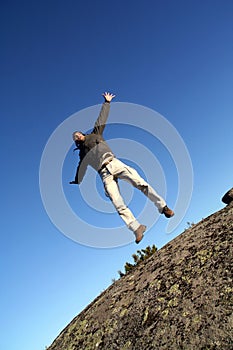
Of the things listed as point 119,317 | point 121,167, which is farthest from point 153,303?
point 121,167

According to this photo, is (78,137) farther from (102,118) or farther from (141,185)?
(141,185)

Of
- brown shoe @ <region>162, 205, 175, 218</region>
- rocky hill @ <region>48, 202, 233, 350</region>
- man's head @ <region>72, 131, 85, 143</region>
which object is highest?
man's head @ <region>72, 131, 85, 143</region>

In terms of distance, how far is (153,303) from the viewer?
4539mm

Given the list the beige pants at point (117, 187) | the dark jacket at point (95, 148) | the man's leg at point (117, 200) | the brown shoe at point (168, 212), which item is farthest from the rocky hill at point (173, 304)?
the dark jacket at point (95, 148)

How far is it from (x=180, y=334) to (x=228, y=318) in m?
0.57

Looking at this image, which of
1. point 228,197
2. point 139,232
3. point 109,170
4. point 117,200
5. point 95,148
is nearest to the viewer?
point 228,197

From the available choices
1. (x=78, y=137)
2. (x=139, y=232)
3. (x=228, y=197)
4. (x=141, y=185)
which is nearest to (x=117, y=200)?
(x=141, y=185)

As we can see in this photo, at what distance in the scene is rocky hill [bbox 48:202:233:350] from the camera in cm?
377

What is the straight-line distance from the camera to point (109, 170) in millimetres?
8914

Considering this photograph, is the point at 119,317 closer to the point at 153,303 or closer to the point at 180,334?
the point at 153,303

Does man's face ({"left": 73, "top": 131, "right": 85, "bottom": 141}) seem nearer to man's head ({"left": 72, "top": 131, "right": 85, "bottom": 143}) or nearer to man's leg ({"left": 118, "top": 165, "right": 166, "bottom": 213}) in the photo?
man's head ({"left": 72, "top": 131, "right": 85, "bottom": 143})

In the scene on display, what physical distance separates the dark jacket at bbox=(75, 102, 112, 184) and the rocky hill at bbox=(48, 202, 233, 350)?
3826 mm

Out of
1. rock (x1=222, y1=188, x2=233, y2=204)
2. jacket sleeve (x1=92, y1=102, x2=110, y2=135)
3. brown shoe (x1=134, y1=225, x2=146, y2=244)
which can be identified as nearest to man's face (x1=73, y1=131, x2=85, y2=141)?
jacket sleeve (x1=92, y1=102, x2=110, y2=135)

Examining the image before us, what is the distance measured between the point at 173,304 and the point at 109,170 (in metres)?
5.03
